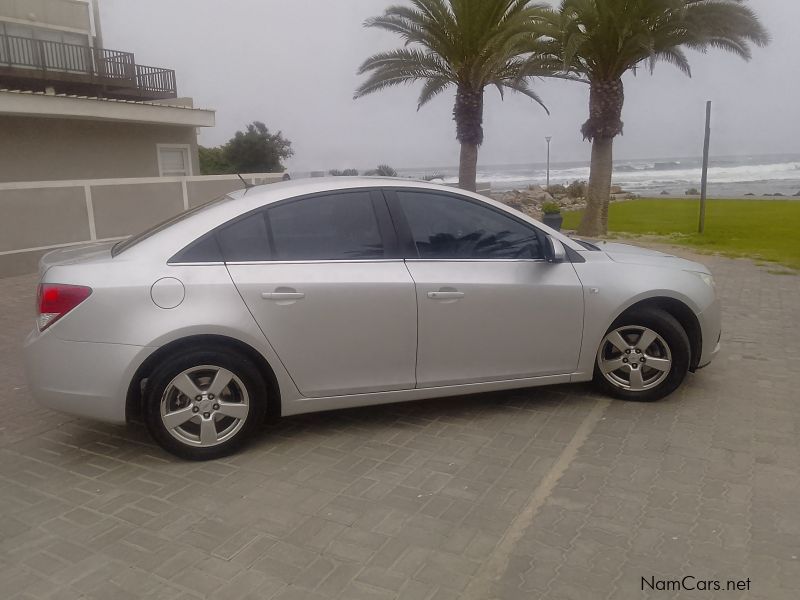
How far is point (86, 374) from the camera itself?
12.4ft

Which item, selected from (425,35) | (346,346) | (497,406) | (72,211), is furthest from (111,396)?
(425,35)

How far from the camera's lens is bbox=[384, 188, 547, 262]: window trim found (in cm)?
428

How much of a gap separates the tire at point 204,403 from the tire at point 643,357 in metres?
2.41

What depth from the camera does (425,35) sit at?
630 inches

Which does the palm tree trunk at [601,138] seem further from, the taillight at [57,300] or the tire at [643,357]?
the taillight at [57,300]

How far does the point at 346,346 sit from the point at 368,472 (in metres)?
0.76

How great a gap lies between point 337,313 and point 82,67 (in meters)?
20.4

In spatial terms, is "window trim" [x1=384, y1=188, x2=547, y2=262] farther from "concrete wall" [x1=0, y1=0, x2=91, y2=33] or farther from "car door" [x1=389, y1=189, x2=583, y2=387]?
"concrete wall" [x1=0, y1=0, x2=91, y2=33]

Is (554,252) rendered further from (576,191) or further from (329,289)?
(576,191)

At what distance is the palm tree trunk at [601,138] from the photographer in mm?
15914

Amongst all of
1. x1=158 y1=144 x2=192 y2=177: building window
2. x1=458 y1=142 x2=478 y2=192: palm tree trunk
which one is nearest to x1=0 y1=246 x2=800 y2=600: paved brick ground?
x1=458 y1=142 x2=478 y2=192: palm tree trunk

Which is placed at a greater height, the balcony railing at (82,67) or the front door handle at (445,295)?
the balcony railing at (82,67)

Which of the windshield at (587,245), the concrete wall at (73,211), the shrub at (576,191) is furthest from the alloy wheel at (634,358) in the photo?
the shrub at (576,191)

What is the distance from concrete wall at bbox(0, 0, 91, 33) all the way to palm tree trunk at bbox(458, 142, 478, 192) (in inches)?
571
